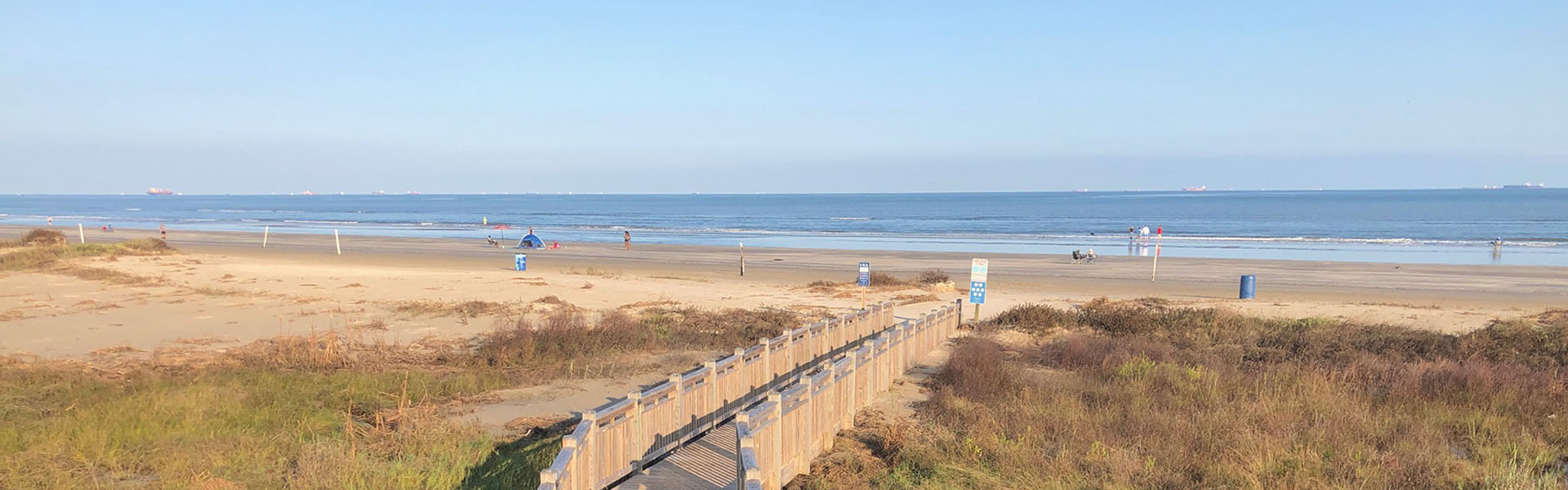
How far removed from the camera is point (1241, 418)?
8.58 m

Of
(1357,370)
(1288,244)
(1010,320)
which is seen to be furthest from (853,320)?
(1288,244)

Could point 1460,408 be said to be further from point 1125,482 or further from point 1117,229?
point 1117,229

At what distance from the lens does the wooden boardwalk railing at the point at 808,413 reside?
6074 millimetres

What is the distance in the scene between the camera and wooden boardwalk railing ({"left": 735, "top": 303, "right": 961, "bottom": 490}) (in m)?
6.07

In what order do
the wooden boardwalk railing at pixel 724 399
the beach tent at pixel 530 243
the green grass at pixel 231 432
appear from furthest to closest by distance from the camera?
1. the beach tent at pixel 530 243
2. the green grass at pixel 231 432
3. the wooden boardwalk railing at pixel 724 399

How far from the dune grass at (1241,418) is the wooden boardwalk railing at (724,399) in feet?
1.93

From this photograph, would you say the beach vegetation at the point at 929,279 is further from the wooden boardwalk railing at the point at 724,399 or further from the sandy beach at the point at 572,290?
the wooden boardwalk railing at the point at 724,399

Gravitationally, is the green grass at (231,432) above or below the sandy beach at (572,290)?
above

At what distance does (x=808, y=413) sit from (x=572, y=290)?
1789 cm

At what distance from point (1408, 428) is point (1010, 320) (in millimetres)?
8983

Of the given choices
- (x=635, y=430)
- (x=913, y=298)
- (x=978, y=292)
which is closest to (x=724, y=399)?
(x=635, y=430)

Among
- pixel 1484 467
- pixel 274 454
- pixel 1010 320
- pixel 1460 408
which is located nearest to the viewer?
pixel 1484 467

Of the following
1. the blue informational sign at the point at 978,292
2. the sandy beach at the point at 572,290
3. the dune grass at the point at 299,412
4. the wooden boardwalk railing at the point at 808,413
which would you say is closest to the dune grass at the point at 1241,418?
the wooden boardwalk railing at the point at 808,413

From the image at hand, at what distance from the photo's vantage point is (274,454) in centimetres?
816
